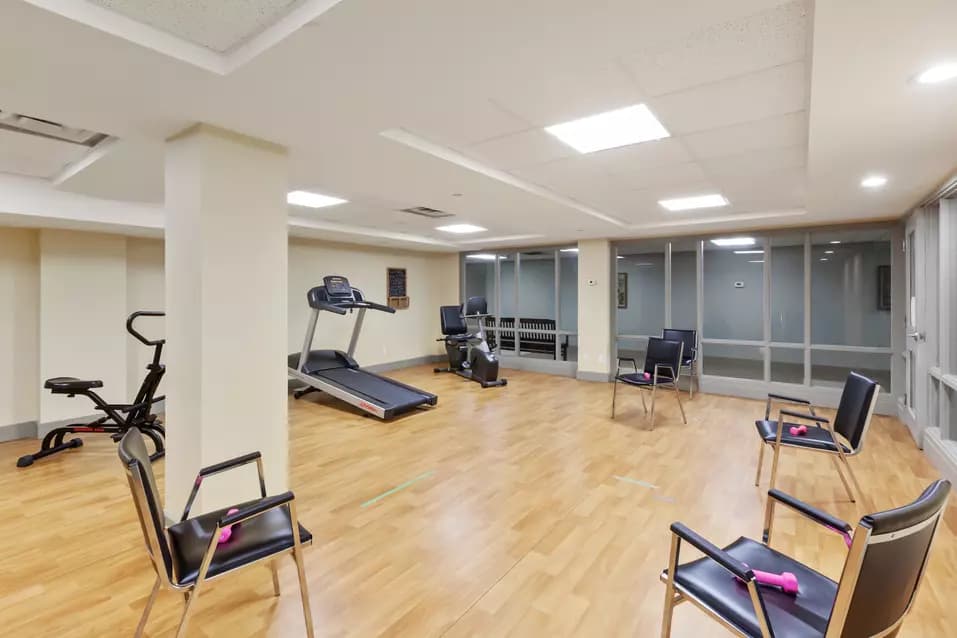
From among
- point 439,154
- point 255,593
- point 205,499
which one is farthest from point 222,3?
point 255,593

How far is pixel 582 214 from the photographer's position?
5363 mm

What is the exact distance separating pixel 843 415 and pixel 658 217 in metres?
3.30

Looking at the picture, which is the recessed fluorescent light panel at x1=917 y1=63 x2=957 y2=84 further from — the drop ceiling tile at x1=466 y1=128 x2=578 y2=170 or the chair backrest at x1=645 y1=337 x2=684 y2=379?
the chair backrest at x1=645 y1=337 x2=684 y2=379

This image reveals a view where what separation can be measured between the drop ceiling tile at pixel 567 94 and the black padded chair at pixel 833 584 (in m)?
1.91

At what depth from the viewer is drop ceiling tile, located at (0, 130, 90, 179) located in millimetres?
2922

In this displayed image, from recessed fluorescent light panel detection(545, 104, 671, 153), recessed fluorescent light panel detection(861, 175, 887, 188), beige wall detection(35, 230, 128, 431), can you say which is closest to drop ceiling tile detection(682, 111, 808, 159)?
recessed fluorescent light panel detection(545, 104, 671, 153)

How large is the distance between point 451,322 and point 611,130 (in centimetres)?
574

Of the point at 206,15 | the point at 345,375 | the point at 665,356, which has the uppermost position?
the point at 206,15

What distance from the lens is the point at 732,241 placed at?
279 inches

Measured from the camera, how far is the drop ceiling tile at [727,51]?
169 centimetres

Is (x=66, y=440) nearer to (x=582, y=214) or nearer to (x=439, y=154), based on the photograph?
(x=439, y=154)

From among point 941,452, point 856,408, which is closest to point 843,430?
point 856,408

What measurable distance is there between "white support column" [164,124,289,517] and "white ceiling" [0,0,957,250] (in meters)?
0.24

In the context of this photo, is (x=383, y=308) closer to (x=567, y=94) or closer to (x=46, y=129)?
(x=46, y=129)
